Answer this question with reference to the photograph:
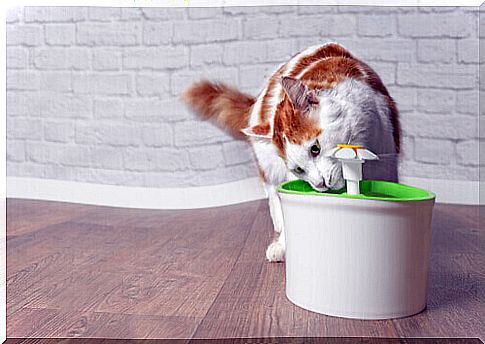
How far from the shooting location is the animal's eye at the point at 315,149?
1180 mm

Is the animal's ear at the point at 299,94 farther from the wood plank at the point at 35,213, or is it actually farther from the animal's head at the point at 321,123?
the wood plank at the point at 35,213

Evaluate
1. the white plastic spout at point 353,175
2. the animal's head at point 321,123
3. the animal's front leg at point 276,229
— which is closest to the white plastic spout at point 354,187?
the white plastic spout at point 353,175

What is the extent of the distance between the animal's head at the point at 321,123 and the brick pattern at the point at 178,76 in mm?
111

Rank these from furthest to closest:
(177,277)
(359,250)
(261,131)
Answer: (261,131) → (177,277) → (359,250)

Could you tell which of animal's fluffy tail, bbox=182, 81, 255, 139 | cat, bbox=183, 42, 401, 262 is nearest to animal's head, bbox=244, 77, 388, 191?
cat, bbox=183, 42, 401, 262

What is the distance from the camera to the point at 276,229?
4.27 ft

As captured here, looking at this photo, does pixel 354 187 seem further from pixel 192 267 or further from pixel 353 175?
pixel 192 267

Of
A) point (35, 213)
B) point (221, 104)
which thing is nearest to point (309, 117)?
point (221, 104)

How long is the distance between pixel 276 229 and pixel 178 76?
1.13 feet

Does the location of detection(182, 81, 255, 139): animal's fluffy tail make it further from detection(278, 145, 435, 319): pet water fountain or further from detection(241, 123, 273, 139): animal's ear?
detection(278, 145, 435, 319): pet water fountain

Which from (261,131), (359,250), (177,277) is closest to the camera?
(359,250)

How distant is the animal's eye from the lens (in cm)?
118

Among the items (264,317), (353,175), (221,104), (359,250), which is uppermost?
(221,104)

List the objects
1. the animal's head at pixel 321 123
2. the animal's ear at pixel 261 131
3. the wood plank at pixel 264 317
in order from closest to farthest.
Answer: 1. the wood plank at pixel 264 317
2. the animal's head at pixel 321 123
3. the animal's ear at pixel 261 131
